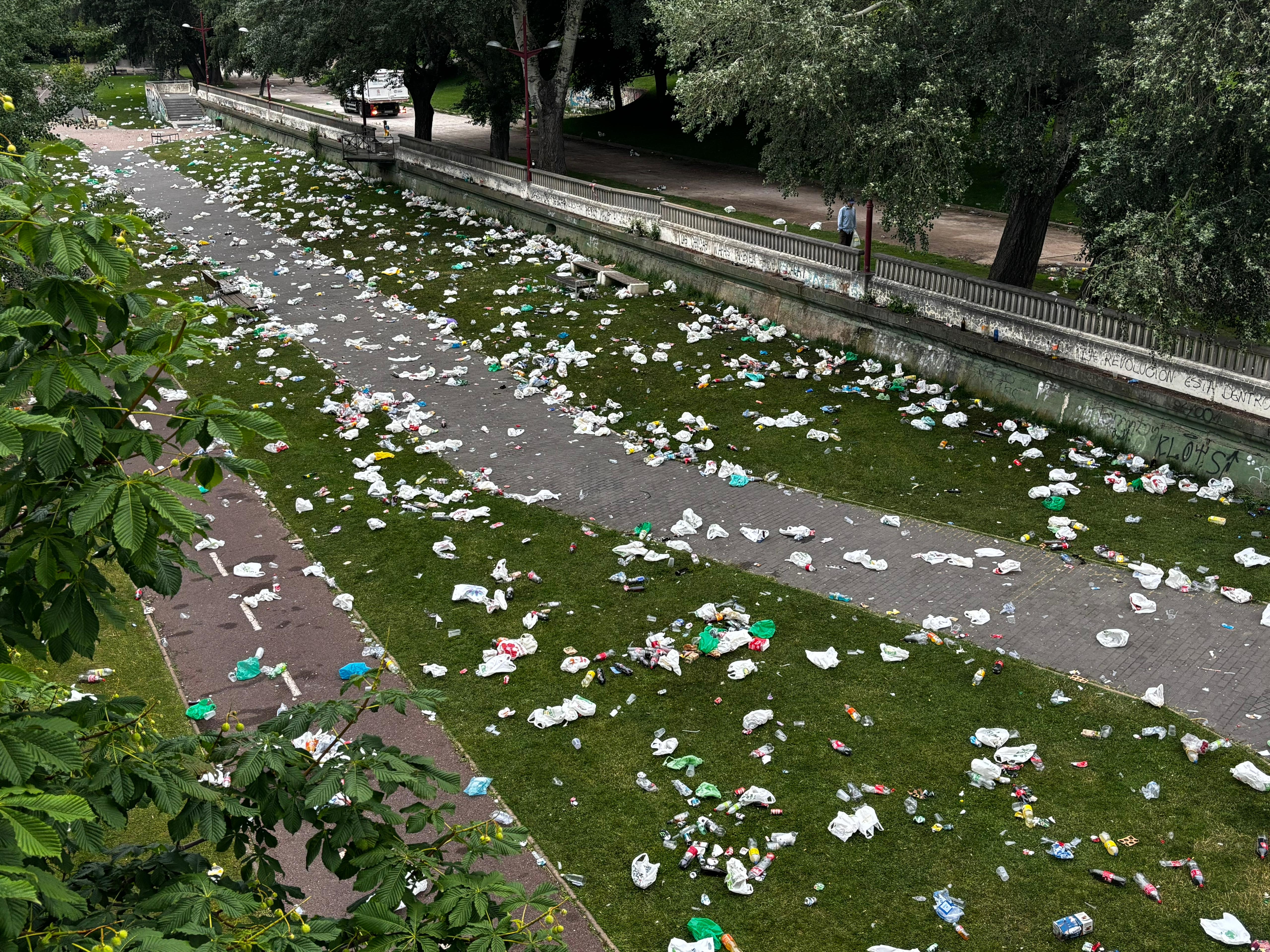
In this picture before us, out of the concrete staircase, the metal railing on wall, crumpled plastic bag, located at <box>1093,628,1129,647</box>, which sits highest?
the concrete staircase

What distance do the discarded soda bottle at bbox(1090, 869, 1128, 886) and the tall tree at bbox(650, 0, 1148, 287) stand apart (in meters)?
10.1

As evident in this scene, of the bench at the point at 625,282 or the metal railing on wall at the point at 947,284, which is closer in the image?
the metal railing on wall at the point at 947,284

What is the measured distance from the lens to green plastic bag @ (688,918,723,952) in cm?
699

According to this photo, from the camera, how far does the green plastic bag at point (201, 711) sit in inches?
370

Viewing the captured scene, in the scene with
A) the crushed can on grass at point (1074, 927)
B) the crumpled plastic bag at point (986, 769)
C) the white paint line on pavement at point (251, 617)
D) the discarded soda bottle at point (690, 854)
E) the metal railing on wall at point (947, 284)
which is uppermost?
the metal railing on wall at point (947, 284)

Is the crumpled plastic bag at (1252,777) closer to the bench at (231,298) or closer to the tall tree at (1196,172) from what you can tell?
the tall tree at (1196,172)

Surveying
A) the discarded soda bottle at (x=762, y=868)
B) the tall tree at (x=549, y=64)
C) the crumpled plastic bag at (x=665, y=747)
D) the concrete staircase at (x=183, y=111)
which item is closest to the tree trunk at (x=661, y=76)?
the tall tree at (x=549, y=64)

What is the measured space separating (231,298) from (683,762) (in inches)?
651

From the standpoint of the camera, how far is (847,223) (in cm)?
1930

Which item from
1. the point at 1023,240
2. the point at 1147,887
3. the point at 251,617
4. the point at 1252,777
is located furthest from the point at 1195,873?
the point at 1023,240

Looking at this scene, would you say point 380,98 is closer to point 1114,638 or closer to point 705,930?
point 1114,638

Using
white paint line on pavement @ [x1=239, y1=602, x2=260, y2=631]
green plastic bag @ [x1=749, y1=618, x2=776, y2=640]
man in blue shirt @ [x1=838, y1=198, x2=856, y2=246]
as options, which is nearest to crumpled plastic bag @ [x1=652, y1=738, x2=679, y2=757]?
green plastic bag @ [x1=749, y1=618, x2=776, y2=640]

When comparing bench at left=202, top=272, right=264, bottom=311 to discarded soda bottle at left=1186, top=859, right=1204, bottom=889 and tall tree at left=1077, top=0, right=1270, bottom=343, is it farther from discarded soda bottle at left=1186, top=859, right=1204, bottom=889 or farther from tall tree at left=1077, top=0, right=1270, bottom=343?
discarded soda bottle at left=1186, top=859, right=1204, bottom=889

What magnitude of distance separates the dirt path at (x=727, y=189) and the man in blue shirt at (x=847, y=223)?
7.98 ft
